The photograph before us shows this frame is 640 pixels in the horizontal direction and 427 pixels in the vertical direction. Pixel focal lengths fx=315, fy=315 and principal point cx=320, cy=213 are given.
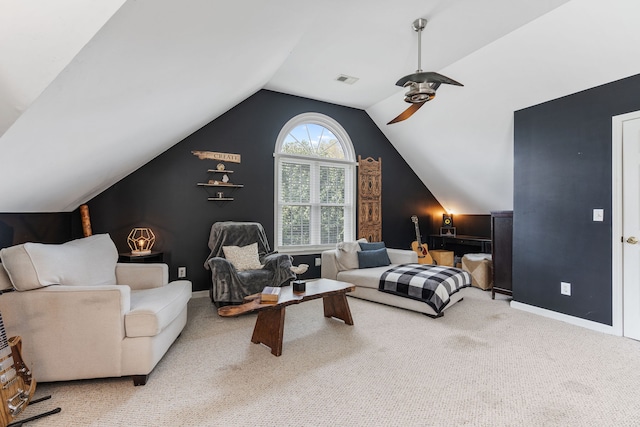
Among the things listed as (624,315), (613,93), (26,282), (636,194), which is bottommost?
(624,315)

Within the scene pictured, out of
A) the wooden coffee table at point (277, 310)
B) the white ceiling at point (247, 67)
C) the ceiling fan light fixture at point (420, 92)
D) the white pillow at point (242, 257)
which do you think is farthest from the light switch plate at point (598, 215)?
the white pillow at point (242, 257)

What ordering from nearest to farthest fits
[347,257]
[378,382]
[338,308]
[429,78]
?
1. [378,382]
2. [429,78]
3. [338,308]
4. [347,257]

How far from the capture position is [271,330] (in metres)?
2.58

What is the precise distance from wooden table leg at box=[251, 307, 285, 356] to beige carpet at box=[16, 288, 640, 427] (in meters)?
0.08

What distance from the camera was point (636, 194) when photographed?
2795 mm

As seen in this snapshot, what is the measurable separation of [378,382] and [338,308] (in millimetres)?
1145

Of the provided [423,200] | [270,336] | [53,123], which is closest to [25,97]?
[53,123]

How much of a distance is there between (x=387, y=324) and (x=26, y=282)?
285 cm

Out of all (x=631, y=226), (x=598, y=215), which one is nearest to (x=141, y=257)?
(x=598, y=215)

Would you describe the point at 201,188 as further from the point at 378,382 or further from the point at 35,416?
the point at 378,382

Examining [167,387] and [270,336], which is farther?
[270,336]

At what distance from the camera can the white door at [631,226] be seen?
2.79 m

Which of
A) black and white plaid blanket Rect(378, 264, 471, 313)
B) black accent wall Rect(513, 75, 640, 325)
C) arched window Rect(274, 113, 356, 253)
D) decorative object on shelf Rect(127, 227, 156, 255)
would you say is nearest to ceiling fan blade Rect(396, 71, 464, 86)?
black accent wall Rect(513, 75, 640, 325)

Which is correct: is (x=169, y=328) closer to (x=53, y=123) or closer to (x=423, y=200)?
(x=53, y=123)
